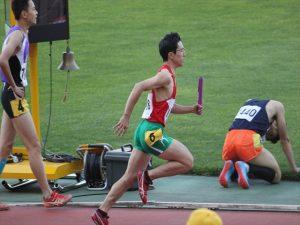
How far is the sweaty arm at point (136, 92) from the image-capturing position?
32.0 feet

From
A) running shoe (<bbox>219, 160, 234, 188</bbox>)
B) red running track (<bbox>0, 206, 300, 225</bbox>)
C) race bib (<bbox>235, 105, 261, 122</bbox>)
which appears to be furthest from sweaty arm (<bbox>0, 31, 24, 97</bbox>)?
race bib (<bbox>235, 105, 261, 122</bbox>)

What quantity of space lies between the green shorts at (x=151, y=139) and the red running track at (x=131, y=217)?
0.82 m

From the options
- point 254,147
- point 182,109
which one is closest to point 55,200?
point 182,109

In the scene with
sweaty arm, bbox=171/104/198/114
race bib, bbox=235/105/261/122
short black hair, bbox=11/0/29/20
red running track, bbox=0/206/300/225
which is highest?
short black hair, bbox=11/0/29/20

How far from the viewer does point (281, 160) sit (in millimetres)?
13367

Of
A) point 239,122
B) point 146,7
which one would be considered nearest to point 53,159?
point 239,122

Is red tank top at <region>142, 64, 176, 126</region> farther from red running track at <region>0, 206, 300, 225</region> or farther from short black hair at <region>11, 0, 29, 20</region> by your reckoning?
short black hair at <region>11, 0, 29, 20</region>

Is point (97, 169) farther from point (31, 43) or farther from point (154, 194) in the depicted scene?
point (31, 43)

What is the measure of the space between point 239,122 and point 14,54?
322cm

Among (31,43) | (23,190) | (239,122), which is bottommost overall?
(23,190)

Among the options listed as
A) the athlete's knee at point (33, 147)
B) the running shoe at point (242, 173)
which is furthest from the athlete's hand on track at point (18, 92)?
the running shoe at point (242, 173)

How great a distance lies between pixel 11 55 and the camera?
10.6 metres

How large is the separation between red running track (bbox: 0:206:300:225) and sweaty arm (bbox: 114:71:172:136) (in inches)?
48.2

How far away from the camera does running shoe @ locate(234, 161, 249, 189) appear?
470 inches
